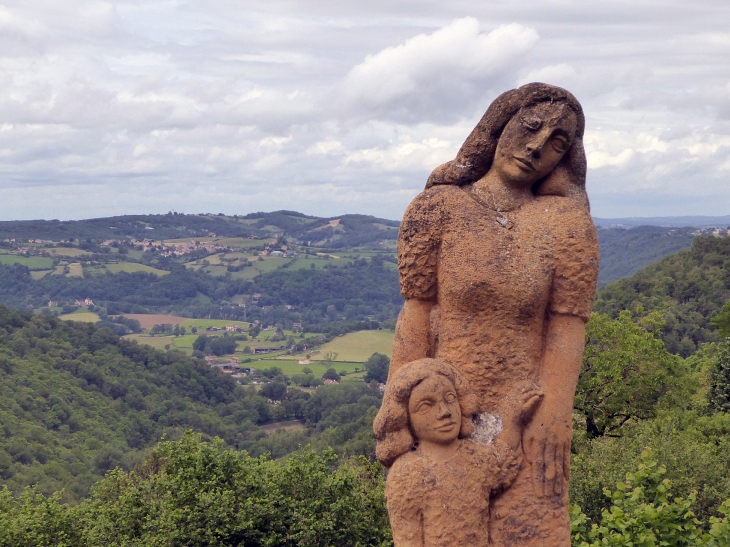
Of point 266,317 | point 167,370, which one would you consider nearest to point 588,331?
point 167,370

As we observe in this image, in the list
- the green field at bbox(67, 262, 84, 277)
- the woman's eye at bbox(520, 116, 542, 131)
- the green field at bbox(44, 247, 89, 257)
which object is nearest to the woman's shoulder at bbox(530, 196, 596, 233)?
the woman's eye at bbox(520, 116, 542, 131)

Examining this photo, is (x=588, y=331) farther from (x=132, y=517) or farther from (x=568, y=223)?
(x=568, y=223)

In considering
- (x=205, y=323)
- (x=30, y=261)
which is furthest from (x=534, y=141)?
Result: (x=30, y=261)

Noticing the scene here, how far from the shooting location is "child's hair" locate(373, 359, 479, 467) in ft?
24.0

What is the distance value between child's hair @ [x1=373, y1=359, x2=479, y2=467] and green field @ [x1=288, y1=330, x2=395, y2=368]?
10374 cm

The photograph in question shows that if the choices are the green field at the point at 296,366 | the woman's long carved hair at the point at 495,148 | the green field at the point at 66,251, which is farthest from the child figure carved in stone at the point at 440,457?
the green field at the point at 66,251

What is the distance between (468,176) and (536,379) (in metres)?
2.14

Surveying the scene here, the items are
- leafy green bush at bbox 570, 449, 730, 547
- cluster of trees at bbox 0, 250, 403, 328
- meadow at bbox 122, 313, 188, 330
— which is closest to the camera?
leafy green bush at bbox 570, 449, 730, 547

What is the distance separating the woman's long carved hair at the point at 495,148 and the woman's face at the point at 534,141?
95 mm

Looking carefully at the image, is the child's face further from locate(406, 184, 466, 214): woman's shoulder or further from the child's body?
locate(406, 184, 466, 214): woman's shoulder

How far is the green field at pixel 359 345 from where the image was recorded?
379 feet

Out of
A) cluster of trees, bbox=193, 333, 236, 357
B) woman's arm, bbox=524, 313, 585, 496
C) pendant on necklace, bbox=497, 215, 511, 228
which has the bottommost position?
cluster of trees, bbox=193, 333, 236, 357

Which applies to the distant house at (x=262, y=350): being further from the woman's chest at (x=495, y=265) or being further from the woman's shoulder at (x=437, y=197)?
the woman's chest at (x=495, y=265)

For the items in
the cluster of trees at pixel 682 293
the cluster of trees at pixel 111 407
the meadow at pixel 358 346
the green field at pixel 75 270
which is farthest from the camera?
the green field at pixel 75 270
